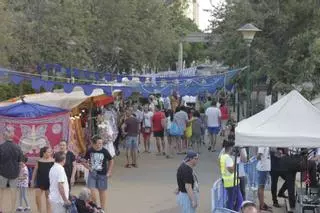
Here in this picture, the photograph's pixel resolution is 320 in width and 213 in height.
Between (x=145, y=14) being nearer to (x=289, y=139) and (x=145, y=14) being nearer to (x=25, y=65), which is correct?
(x=25, y=65)

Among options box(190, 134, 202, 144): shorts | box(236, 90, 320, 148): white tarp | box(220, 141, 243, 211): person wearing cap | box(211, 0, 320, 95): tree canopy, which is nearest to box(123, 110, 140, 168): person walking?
box(190, 134, 202, 144): shorts

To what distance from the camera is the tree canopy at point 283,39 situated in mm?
19719

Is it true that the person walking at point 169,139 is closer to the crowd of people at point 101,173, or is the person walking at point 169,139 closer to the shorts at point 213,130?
the shorts at point 213,130

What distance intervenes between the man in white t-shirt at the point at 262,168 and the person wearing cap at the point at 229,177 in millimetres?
1523

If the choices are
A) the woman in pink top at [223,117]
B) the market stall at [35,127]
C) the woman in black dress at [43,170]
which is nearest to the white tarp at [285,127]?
the woman in black dress at [43,170]

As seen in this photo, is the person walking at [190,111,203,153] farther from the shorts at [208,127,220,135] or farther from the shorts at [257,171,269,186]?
the shorts at [257,171,269,186]

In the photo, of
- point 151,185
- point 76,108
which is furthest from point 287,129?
point 76,108

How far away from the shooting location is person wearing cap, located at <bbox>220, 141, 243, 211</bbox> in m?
11.3

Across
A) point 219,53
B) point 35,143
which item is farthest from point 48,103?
point 219,53

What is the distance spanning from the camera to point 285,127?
10.5 m

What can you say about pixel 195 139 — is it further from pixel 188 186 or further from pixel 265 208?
pixel 188 186

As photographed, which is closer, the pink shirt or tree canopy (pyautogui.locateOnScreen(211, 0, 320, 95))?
the pink shirt

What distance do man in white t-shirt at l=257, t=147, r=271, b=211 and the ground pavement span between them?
0.54 meters

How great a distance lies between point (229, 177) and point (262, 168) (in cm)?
173
